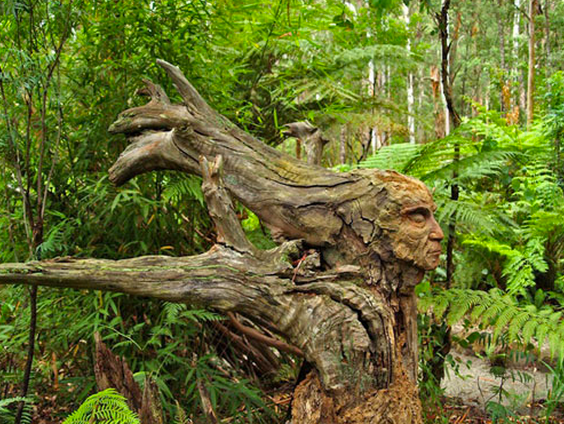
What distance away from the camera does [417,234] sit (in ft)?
5.55

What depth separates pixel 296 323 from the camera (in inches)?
63.7

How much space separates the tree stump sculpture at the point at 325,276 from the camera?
5.19ft

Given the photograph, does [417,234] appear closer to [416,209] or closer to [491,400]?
[416,209]

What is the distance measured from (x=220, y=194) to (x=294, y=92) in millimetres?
1583

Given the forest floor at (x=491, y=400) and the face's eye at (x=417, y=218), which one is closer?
the face's eye at (x=417, y=218)

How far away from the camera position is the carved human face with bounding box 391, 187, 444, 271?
5.55 ft

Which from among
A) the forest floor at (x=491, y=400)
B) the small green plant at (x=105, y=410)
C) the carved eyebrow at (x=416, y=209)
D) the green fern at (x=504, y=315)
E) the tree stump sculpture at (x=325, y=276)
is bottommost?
the forest floor at (x=491, y=400)

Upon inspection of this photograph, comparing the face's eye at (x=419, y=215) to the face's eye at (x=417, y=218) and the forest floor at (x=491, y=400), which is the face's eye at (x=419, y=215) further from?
the forest floor at (x=491, y=400)

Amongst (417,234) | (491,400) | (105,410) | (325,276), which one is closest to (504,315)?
(417,234)

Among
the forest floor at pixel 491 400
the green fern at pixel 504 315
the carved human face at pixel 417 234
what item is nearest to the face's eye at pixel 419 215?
the carved human face at pixel 417 234

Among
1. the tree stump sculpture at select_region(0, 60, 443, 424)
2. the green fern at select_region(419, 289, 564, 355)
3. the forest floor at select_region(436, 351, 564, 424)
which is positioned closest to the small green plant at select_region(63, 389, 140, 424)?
the tree stump sculpture at select_region(0, 60, 443, 424)

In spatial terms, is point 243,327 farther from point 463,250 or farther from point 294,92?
point 463,250

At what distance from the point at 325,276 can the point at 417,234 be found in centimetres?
36

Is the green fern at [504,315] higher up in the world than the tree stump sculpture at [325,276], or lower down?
lower down
